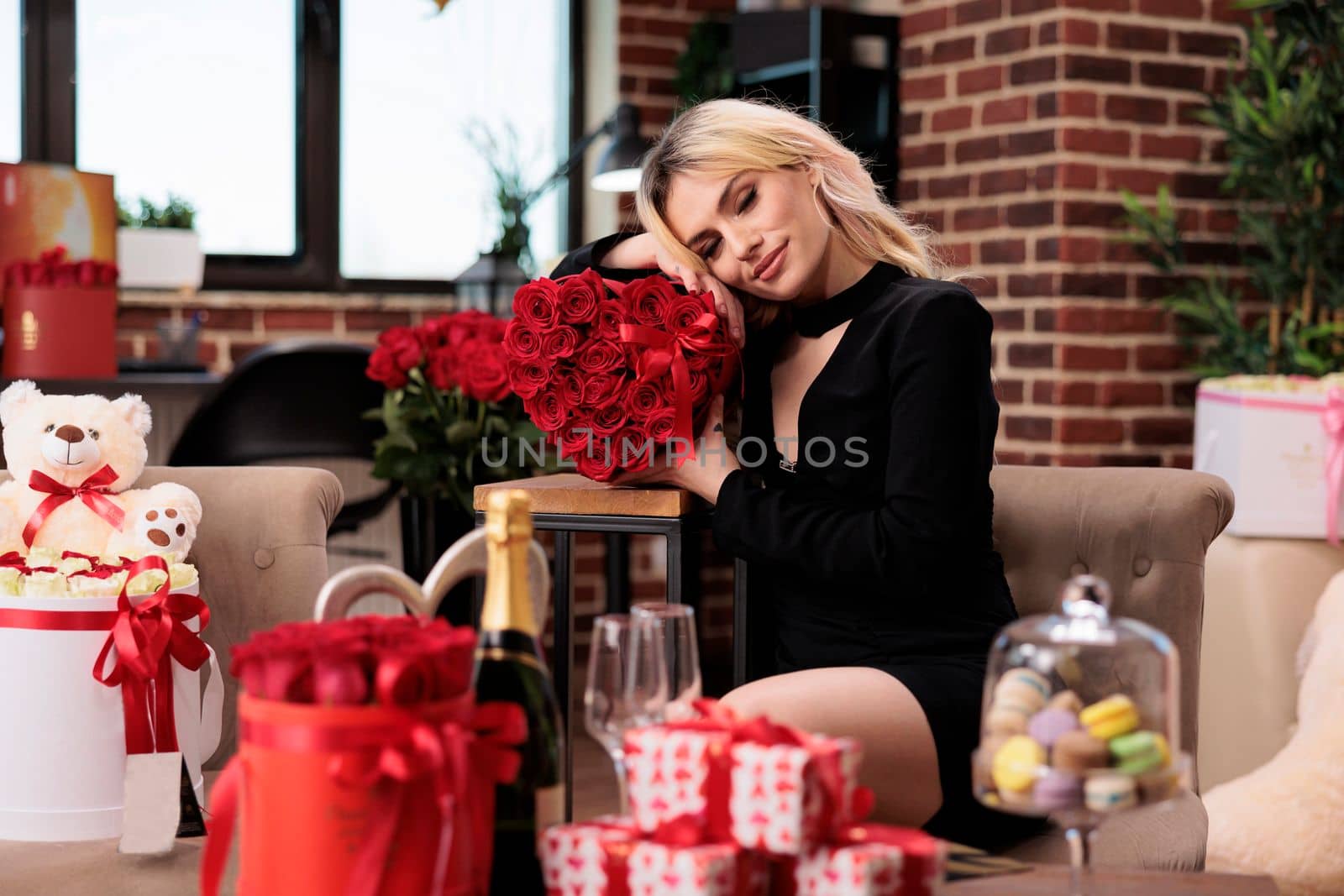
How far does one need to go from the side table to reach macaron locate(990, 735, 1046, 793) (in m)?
0.69

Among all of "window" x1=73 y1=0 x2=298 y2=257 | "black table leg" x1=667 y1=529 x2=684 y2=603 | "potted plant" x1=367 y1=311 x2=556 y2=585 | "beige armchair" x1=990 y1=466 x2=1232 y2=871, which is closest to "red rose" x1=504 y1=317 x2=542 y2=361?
"black table leg" x1=667 y1=529 x2=684 y2=603

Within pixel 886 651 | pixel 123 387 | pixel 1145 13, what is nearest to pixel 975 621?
pixel 886 651

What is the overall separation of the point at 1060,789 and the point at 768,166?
0.89 meters

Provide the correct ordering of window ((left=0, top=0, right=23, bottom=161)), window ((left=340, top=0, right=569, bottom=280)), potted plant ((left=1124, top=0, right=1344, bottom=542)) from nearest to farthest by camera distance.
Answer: potted plant ((left=1124, top=0, right=1344, bottom=542)), window ((left=0, top=0, right=23, bottom=161)), window ((left=340, top=0, right=569, bottom=280))

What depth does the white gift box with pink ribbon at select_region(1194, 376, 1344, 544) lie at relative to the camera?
250 cm

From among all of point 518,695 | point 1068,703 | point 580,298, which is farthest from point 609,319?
point 1068,703

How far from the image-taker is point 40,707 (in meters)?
1.20

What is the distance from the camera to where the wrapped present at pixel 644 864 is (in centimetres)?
77

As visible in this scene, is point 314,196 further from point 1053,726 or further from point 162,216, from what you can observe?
point 1053,726

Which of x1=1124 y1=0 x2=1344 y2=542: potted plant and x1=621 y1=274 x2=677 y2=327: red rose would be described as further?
x1=1124 y1=0 x2=1344 y2=542: potted plant

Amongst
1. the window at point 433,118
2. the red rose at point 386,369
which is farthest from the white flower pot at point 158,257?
the red rose at point 386,369

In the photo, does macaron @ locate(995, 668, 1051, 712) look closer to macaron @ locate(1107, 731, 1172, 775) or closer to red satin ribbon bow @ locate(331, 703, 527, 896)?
macaron @ locate(1107, 731, 1172, 775)

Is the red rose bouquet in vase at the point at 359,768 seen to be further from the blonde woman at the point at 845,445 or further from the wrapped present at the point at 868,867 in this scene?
the blonde woman at the point at 845,445

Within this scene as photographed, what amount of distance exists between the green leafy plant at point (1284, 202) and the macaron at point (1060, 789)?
233 cm
